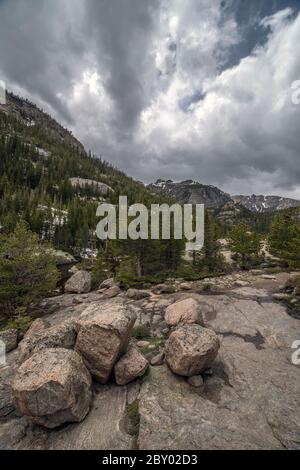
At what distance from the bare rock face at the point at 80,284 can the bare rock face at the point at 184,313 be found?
63.6ft

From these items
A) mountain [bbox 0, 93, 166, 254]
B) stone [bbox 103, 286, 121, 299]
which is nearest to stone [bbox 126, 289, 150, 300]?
stone [bbox 103, 286, 121, 299]

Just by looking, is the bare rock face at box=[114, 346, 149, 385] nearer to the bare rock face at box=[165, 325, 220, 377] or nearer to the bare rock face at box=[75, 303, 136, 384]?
the bare rock face at box=[75, 303, 136, 384]

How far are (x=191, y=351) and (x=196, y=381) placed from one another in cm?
109

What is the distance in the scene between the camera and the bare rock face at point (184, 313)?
1219 centimetres

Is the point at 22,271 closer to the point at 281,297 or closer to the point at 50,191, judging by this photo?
the point at 281,297

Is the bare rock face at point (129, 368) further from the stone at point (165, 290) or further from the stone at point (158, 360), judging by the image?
the stone at point (165, 290)

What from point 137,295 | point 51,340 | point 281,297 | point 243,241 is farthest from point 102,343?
point 243,241

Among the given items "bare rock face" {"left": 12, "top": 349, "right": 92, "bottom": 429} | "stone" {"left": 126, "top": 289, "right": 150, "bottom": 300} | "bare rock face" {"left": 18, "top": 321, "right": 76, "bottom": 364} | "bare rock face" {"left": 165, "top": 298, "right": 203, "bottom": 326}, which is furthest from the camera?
"stone" {"left": 126, "top": 289, "right": 150, "bottom": 300}

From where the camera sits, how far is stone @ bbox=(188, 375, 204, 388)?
8148 mm

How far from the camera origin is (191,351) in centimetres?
836

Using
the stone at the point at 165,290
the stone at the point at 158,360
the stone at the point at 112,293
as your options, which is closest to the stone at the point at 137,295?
the stone at the point at 165,290

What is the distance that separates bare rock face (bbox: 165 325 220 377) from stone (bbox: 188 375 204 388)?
0.14 meters
